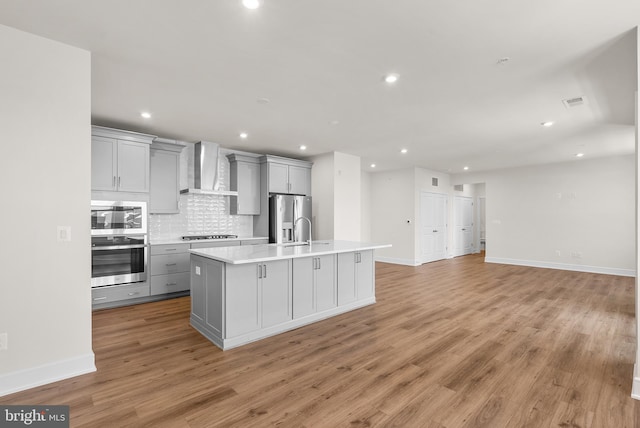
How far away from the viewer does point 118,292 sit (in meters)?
4.37

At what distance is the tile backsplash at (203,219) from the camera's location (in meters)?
5.35

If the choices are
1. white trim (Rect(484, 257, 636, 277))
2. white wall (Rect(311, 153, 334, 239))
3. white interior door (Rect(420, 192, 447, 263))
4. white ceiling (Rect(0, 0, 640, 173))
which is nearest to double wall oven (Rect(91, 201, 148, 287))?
white ceiling (Rect(0, 0, 640, 173))

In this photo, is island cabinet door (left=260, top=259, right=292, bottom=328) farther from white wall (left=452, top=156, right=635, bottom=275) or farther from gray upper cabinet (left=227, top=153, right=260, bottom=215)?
white wall (left=452, top=156, right=635, bottom=275)

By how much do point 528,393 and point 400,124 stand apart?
355 cm

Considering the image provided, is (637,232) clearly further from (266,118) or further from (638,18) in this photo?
(266,118)

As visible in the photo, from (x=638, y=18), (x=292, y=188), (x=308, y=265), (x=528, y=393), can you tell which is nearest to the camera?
(x=638, y=18)

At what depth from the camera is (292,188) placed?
6453 millimetres

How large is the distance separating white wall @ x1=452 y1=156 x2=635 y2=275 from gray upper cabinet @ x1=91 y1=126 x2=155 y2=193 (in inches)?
340

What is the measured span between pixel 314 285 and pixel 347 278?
61 centimetres

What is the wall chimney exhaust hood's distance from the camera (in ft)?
17.7

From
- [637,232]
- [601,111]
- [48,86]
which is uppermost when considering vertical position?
[601,111]

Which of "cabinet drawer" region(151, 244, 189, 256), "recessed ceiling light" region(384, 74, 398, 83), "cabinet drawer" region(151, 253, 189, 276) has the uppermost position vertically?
"recessed ceiling light" region(384, 74, 398, 83)

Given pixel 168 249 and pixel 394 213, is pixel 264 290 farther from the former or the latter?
pixel 394 213

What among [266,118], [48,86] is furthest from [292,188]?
[48,86]
